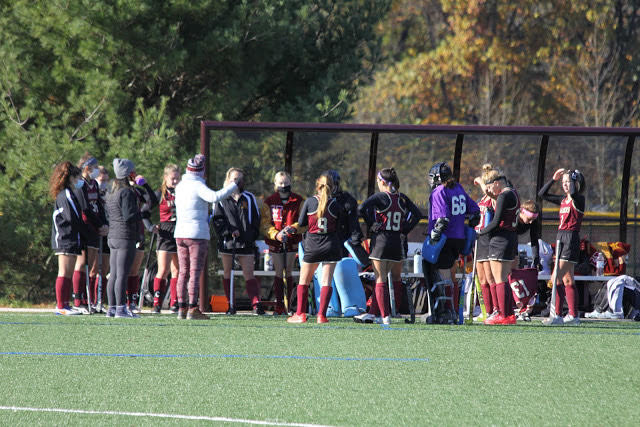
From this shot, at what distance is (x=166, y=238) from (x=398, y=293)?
2825 mm

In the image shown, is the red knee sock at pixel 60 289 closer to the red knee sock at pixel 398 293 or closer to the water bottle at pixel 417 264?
the red knee sock at pixel 398 293

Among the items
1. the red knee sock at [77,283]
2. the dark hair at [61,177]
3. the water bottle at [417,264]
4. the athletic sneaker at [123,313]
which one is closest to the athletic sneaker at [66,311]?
the red knee sock at [77,283]

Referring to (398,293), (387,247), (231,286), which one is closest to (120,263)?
(231,286)

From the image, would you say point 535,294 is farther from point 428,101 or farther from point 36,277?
point 428,101

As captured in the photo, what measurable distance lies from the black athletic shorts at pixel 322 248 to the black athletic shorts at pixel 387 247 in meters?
0.40

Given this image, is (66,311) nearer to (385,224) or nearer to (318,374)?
(385,224)

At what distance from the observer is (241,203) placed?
1320cm

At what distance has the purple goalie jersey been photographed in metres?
11.5

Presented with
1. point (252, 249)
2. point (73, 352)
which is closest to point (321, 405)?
point (73, 352)

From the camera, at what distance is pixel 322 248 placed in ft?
37.8

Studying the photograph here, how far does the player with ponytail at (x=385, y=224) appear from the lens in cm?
1157

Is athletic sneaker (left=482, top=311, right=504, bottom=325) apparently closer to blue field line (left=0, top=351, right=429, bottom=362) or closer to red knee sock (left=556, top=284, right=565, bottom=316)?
red knee sock (left=556, top=284, right=565, bottom=316)

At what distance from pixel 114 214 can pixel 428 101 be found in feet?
70.5

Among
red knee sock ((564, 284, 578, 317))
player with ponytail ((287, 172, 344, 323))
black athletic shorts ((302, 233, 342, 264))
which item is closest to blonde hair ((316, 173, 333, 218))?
player with ponytail ((287, 172, 344, 323))
